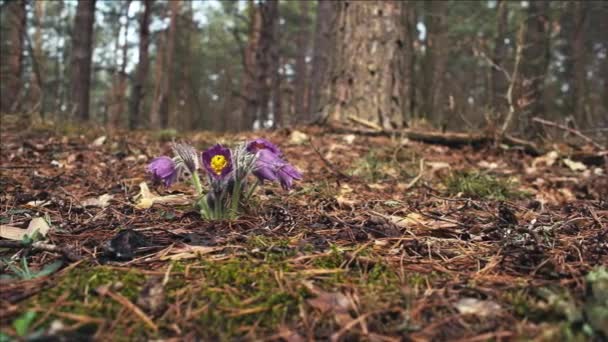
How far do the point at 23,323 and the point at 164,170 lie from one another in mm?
973

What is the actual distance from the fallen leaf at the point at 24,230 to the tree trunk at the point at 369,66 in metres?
3.29

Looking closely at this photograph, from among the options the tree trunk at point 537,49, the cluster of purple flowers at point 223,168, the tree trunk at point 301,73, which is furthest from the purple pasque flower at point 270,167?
the tree trunk at point 301,73

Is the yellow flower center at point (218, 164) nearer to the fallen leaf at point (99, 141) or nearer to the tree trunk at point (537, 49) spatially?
the fallen leaf at point (99, 141)

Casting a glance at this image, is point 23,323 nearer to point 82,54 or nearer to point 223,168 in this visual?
point 223,168

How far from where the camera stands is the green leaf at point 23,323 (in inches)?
41.1

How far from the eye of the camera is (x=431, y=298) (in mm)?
1250

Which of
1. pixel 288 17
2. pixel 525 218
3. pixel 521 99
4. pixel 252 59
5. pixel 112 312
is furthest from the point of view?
pixel 288 17

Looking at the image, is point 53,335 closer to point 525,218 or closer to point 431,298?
point 431,298

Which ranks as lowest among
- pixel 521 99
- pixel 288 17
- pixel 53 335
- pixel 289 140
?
pixel 53 335

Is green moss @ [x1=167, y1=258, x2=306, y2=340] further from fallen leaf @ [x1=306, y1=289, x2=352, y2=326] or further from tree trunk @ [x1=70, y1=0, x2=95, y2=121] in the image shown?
tree trunk @ [x1=70, y1=0, x2=95, y2=121]

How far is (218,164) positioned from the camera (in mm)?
1931

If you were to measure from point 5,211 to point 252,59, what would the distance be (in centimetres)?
980

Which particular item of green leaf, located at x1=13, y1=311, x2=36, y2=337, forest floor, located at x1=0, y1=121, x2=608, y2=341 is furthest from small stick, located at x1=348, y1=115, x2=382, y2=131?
green leaf, located at x1=13, y1=311, x2=36, y2=337

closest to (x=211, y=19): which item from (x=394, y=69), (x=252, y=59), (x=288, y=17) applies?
(x=288, y=17)
